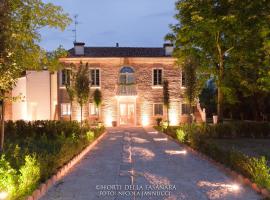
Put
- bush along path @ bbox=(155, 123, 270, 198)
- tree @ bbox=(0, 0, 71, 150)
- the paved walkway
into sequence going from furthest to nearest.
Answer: tree @ bbox=(0, 0, 71, 150), bush along path @ bbox=(155, 123, 270, 198), the paved walkway

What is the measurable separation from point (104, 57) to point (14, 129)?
1340cm

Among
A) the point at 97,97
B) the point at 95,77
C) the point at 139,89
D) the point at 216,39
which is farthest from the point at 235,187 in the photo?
the point at 95,77

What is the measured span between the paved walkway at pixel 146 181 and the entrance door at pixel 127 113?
22261mm

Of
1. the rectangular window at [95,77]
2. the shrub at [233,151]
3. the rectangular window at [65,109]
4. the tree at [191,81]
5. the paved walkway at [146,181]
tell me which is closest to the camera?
the paved walkway at [146,181]

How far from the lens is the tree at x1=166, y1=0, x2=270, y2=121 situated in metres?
24.5

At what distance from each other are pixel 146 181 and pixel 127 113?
27472mm

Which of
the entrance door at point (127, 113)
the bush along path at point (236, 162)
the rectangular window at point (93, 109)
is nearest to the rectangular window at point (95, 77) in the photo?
the rectangular window at point (93, 109)

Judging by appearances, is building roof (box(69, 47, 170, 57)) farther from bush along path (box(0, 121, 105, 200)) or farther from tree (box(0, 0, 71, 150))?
bush along path (box(0, 121, 105, 200))

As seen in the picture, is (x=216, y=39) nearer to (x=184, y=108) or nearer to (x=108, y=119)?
(x=184, y=108)

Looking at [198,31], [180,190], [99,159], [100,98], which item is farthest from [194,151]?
[100,98]

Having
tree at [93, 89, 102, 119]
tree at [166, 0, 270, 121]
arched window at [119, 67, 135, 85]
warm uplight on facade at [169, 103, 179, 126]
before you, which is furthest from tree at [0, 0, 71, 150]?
warm uplight on facade at [169, 103, 179, 126]

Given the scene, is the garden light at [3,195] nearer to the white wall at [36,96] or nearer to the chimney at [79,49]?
the chimney at [79,49]

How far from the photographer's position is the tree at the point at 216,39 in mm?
24516

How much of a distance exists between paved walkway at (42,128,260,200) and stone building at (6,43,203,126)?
22.1 m
